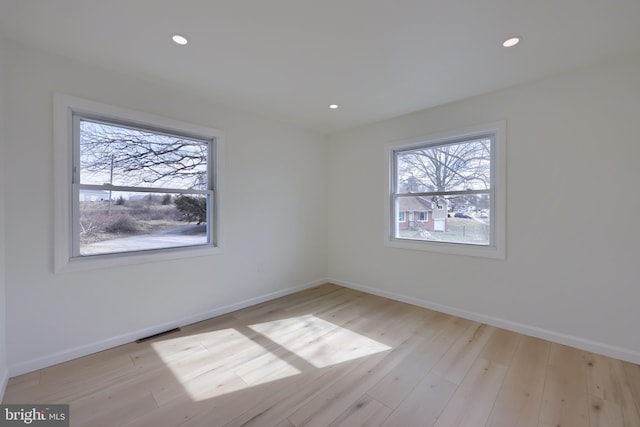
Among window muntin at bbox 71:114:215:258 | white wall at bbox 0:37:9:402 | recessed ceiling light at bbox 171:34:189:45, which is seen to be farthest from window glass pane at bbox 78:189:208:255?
recessed ceiling light at bbox 171:34:189:45

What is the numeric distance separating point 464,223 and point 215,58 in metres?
3.09

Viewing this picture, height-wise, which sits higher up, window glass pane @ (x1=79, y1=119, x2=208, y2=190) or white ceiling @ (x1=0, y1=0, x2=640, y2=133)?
white ceiling @ (x1=0, y1=0, x2=640, y2=133)

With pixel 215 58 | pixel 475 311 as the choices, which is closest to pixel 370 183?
pixel 475 311

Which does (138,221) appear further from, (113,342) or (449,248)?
(449,248)

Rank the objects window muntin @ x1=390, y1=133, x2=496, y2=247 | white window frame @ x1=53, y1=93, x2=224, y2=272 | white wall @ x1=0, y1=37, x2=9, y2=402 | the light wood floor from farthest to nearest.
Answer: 1. window muntin @ x1=390, y1=133, x2=496, y2=247
2. white window frame @ x1=53, y1=93, x2=224, y2=272
3. white wall @ x1=0, y1=37, x2=9, y2=402
4. the light wood floor

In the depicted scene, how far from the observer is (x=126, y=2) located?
5.35ft

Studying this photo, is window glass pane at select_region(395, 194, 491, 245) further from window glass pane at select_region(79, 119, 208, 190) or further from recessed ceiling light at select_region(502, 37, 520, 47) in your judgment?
window glass pane at select_region(79, 119, 208, 190)

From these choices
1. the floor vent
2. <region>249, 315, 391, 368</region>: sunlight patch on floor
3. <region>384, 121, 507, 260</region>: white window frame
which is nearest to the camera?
<region>249, 315, 391, 368</region>: sunlight patch on floor

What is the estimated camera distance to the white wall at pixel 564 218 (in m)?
2.24

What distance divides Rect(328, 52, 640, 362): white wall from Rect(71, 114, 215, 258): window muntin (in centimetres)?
281

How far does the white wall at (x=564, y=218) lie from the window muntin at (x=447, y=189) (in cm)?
22

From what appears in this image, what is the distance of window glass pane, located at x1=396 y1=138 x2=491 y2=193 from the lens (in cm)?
305

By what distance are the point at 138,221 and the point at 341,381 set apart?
2383 millimetres

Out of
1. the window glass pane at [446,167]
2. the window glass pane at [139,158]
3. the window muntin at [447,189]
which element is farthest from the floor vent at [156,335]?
the window glass pane at [446,167]
